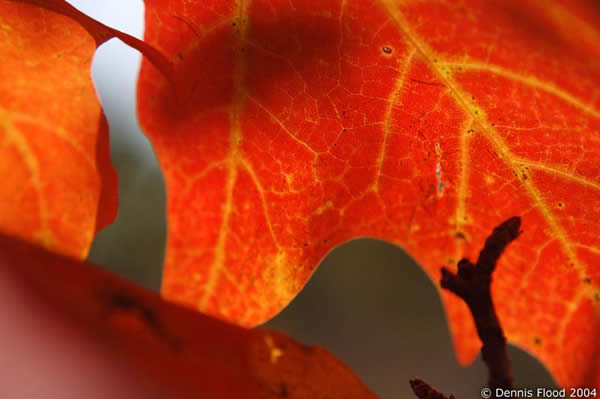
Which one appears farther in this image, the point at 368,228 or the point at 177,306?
the point at 368,228

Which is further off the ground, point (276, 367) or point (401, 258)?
point (276, 367)

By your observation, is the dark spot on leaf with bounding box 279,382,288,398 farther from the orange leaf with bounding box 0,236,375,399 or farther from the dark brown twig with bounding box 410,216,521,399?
the dark brown twig with bounding box 410,216,521,399

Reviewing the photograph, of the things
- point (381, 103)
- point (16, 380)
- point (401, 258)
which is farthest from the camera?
point (401, 258)

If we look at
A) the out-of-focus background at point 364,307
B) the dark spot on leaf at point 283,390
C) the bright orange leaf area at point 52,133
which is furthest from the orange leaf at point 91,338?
the out-of-focus background at point 364,307

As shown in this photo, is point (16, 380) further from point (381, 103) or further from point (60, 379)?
point (381, 103)

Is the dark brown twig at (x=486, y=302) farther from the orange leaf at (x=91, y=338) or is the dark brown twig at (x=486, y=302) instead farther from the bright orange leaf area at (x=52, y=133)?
the bright orange leaf area at (x=52, y=133)

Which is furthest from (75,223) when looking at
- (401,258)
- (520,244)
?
(401,258)

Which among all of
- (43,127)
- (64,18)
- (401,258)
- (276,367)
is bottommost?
(401,258)
